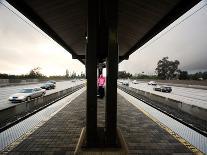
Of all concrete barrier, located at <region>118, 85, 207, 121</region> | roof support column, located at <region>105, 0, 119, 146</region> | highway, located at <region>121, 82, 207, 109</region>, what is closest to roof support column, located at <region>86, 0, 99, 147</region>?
roof support column, located at <region>105, 0, 119, 146</region>

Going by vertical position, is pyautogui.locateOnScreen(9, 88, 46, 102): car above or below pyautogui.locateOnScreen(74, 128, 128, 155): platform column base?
above

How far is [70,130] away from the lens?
8570 mm

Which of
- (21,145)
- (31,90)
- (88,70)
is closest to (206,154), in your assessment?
(88,70)

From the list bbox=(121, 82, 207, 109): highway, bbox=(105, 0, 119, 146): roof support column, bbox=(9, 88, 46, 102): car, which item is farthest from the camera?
bbox=(121, 82, 207, 109): highway

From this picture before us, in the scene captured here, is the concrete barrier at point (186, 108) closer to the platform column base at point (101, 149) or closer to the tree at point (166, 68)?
the platform column base at point (101, 149)

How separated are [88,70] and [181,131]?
4.79m

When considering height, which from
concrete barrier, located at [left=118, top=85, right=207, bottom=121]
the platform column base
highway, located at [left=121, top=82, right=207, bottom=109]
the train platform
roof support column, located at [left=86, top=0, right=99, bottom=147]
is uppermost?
roof support column, located at [left=86, top=0, right=99, bottom=147]

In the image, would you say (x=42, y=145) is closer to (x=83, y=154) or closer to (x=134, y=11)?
(x=83, y=154)

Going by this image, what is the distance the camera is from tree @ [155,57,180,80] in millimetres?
135375

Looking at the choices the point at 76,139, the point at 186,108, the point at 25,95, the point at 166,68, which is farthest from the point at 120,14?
the point at 166,68

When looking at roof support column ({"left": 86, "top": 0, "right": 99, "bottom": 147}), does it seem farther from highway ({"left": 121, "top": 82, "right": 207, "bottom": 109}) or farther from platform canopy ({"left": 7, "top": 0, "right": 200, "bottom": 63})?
highway ({"left": 121, "top": 82, "right": 207, "bottom": 109})

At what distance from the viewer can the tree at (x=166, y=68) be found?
135375mm

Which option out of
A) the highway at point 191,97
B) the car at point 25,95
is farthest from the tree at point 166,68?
the car at point 25,95

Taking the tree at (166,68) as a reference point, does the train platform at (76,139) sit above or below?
below
